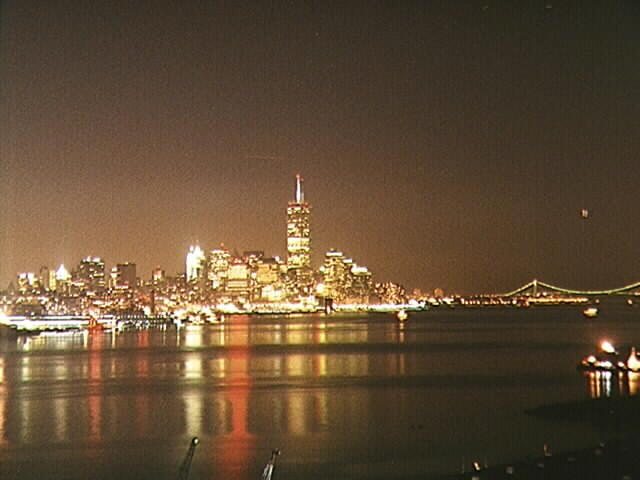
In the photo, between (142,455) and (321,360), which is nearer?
(142,455)

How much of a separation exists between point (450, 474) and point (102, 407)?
28.5 feet

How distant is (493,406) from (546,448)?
4.55 meters

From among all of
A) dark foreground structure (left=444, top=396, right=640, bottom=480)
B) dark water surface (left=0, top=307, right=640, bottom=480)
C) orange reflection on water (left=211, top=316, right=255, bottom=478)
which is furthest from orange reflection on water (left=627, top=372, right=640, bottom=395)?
orange reflection on water (left=211, top=316, right=255, bottom=478)

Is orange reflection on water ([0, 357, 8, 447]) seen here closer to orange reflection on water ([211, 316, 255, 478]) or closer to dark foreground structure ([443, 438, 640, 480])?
orange reflection on water ([211, 316, 255, 478])

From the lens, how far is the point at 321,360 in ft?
88.9

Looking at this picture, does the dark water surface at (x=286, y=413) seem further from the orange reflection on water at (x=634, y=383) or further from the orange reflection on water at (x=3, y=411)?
the orange reflection on water at (x=634, y=383)

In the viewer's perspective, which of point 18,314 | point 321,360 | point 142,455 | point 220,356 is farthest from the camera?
point 18,314

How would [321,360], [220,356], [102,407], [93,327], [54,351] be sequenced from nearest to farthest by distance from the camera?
[102,407] → [321,360] → [220,356] → [54,351] → [93,327]

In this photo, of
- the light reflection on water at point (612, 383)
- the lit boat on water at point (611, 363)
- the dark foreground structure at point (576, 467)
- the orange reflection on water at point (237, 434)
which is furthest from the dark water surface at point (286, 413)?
the dark foreground structure at point (576, 467)

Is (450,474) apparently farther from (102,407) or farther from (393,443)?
(102,407)

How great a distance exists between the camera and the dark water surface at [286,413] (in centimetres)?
1093

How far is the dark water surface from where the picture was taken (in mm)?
10930

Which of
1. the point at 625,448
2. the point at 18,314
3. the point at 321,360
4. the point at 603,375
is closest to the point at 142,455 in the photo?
the point at 625,448

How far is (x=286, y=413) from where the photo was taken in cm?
1516
